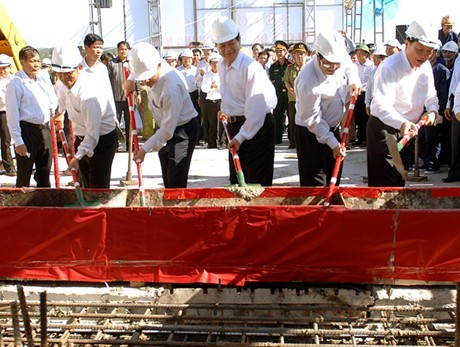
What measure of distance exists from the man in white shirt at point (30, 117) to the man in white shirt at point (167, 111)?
1825 mm

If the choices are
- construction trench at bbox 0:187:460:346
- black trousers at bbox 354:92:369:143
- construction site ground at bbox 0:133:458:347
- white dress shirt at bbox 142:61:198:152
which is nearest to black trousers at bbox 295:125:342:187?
white dress shirt at bbox 142:61:198:152

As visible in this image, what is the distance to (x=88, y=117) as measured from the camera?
5.34m

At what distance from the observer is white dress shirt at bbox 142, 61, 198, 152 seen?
16.6ft

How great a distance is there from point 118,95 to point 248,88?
678 cm

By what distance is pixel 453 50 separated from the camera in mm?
8562

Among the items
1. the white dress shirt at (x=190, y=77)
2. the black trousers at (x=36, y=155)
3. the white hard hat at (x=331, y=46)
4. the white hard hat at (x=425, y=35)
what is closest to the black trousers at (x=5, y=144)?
the black trousers at (x=36, y=155)

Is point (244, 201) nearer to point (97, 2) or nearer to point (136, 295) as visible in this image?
point (136, 295)

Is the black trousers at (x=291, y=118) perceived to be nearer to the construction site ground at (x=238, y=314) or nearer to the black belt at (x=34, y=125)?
the black belt at (x=34, y=125)

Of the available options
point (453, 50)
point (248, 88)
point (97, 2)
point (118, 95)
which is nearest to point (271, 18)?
point (97, 2)

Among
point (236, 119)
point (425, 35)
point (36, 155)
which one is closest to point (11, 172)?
point (36, 155)

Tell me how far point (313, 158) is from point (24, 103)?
11.6ft

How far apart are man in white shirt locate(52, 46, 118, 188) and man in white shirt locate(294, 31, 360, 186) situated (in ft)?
6.32

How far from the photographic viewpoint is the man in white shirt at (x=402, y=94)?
491 cm

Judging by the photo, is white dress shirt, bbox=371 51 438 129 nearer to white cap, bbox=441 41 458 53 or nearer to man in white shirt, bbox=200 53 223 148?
white cap, bbox=441 41 458 53
